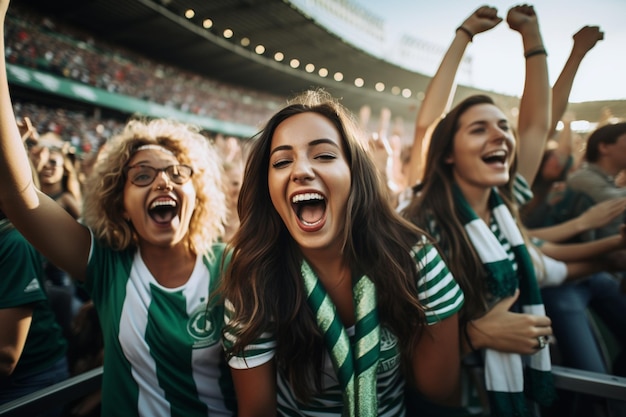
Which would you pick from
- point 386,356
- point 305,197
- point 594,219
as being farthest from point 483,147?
point 386,356

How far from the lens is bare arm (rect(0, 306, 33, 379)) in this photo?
162 cm

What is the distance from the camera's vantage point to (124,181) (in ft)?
5.88

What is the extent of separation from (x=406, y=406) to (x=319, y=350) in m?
0.60

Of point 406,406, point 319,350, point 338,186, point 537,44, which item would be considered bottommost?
point 406,406

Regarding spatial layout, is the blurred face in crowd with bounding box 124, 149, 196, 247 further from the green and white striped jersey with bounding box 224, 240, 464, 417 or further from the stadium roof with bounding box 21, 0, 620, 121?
the stadium roof with bounding box 21, 0, 620, 121

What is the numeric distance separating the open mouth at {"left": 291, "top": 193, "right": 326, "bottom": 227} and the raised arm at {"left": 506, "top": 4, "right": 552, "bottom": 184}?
157 cm

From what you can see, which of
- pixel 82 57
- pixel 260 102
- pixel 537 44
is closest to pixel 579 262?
pixel 537 44

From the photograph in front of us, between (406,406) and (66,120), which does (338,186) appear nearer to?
(406,406)

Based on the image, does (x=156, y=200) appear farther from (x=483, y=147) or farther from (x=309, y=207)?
(x=483, y=147)

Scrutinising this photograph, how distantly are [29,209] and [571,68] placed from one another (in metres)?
3.27

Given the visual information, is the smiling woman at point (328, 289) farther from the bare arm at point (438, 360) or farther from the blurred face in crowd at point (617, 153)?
the blurred face in crowd at point (617, 153)

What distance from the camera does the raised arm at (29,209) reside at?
4.13 ft

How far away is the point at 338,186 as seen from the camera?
1414 mm

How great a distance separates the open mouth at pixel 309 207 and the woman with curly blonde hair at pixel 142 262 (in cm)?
60
